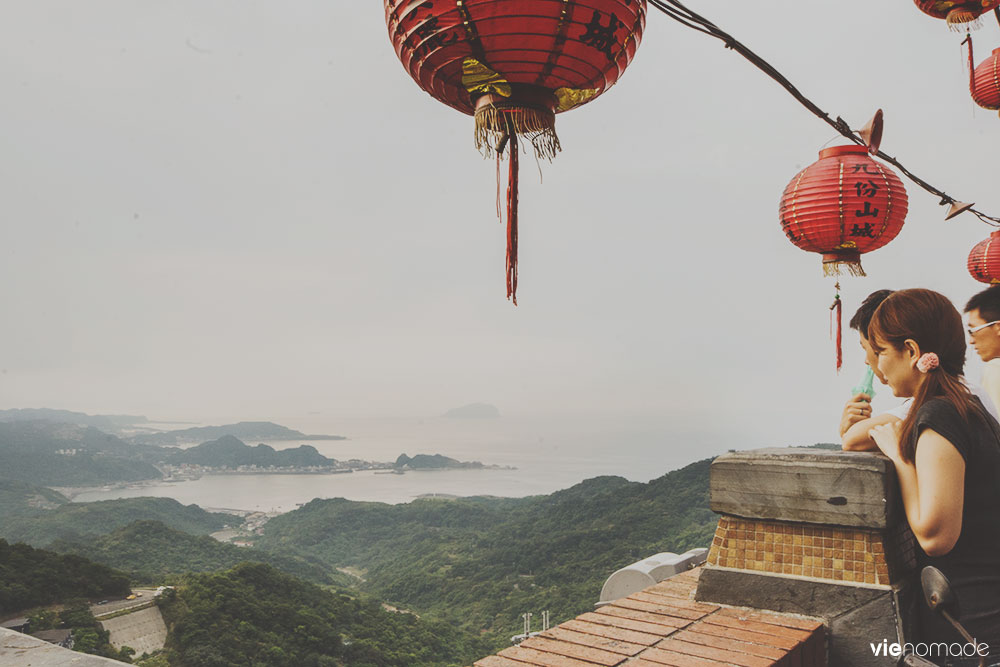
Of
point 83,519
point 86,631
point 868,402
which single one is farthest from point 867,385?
point 83,519

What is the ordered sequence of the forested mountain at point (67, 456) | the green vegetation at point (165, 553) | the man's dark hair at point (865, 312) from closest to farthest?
the man's dark hair at point (865, 312)
the green vegetation at point (165, 553)
the forested mountain at point (67, 456)

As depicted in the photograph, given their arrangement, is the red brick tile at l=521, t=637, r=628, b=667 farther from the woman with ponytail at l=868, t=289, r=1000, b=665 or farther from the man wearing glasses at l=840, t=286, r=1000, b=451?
the man wearing glasses at l=840, t=286, r=1000, b=451

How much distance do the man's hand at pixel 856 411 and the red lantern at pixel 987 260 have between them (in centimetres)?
394

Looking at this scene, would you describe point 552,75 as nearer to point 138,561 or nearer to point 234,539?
point 138,561

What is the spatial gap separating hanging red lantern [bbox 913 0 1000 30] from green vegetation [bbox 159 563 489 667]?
2397 centimetres

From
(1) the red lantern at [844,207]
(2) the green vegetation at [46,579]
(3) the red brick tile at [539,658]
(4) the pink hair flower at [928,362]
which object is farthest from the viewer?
(2) the green vegetation at [46,579]

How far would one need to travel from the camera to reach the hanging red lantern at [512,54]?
1420mm

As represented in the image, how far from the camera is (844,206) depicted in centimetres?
335

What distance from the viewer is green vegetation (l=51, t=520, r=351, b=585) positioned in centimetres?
3497

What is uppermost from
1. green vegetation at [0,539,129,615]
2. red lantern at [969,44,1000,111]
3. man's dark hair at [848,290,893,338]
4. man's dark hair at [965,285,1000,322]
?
red lantern at [969,44,1000,111]

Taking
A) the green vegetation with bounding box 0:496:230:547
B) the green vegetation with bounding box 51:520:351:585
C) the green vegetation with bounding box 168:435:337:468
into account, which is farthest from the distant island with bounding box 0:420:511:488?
the green vegetation with bounding box 51:520:351:585

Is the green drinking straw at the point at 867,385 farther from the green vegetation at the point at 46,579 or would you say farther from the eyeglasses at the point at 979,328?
the green vegetation at the point at 46,579

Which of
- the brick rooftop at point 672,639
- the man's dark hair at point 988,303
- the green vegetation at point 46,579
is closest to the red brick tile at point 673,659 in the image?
the brick rooftop at point 672,639

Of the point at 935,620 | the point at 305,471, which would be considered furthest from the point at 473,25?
the point at 305,471
